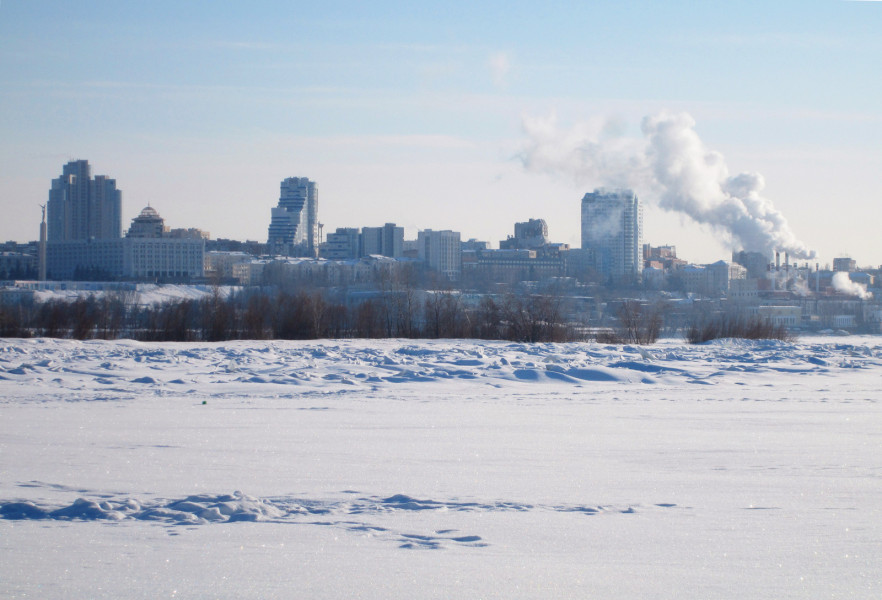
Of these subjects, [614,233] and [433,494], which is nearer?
[433,494]

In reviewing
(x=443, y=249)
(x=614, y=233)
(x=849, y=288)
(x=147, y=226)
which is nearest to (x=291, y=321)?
(x=849, y=288)

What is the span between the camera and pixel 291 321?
1155 inches

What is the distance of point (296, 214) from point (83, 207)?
40.3 meters

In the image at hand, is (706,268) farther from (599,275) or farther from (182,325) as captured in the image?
(182,325)

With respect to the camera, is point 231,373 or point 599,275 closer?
point 231,373

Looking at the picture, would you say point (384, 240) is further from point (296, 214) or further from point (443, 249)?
point (296, 214)

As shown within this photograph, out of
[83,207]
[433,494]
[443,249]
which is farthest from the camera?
[83,207]

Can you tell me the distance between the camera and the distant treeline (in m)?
27.5

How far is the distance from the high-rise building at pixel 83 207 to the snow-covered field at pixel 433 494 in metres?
170

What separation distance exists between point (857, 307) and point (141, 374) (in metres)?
50.0

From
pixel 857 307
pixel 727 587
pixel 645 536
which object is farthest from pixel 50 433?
pixel 857 307

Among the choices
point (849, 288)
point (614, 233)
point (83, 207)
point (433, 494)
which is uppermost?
point (83, 207)

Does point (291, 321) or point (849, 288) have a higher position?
point (849, 288)

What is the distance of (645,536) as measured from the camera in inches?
177
